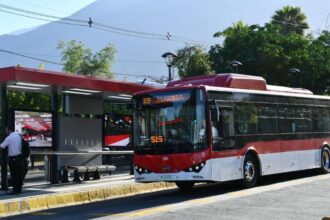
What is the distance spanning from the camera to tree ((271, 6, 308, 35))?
50781 millimetres

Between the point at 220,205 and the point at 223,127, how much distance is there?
123 inches

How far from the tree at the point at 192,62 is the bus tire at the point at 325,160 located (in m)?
23.5

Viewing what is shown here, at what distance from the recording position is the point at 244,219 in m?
10.4

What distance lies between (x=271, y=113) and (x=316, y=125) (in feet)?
11.0

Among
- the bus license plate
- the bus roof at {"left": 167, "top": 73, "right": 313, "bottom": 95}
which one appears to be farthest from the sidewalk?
the bus roof at {"left": 167, "top": 73, "right": 313, "bottom": 95}

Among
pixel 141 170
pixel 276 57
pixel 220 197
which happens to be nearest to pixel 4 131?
pixel 141 170

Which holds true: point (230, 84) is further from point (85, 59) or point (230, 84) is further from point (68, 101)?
point (85, 59)

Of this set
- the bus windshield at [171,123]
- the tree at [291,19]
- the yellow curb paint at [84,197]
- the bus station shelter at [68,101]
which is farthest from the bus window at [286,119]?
the tree at [291,19]

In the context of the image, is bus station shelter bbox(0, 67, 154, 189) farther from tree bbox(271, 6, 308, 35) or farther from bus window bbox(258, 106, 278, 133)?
tree bbox(271, 6, 308, 35)

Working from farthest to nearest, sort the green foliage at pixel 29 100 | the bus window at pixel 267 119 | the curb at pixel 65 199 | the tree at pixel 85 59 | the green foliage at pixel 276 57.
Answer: the tree at pixel 85 59 < the green foliage at pixel 29 100 < the green foliage at pixel 276 57 < the bus window at pixel 267 119 < the curb at pixel 65 199

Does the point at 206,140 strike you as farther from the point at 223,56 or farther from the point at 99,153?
the point at 223,56

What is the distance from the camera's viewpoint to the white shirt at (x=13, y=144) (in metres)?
15.2

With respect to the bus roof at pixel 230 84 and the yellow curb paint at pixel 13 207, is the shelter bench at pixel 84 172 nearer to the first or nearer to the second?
the bus roof at pixel 230 84

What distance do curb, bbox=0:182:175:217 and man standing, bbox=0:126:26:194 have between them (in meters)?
1.24
